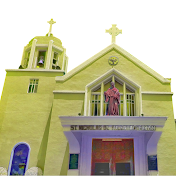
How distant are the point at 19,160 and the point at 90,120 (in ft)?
19.1

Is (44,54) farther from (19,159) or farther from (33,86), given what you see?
(19,159)

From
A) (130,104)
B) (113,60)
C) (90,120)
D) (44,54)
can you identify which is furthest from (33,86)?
(130,104)

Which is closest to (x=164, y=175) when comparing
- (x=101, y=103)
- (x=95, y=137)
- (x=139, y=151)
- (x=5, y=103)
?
(x=139, y=151)

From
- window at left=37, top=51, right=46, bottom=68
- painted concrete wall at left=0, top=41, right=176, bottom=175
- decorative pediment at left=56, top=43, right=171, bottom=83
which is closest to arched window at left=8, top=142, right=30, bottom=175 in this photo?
painted concrete wall at left=0, top=41, right=176, bottom=175

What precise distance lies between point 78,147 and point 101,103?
3192 mm

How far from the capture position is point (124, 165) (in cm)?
1472

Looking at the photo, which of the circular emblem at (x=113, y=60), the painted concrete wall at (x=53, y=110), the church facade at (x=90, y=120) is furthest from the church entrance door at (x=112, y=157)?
the circular emblem at (x=113, y=60)

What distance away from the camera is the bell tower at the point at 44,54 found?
63.8 ft

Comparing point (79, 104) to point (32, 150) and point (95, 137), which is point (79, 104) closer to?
point (95, 137)

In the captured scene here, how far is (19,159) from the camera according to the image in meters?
15.6

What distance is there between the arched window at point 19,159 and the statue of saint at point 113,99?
5.95 m

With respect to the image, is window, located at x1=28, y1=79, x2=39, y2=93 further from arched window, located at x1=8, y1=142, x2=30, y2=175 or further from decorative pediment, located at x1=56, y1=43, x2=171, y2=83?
arched window, located at x1=8, y1=142, x2=30, y2=175

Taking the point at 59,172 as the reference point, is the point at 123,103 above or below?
above

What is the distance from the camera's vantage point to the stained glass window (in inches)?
603
